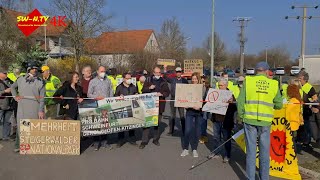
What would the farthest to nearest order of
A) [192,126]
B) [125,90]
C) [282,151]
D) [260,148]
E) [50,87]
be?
1. [50,87]
2. [125,90]
3. [192,126]
4. [282,151]
5. [260,148]

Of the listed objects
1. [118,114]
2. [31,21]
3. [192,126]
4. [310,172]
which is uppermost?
A: [31,21]

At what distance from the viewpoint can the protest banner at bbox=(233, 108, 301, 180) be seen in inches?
268

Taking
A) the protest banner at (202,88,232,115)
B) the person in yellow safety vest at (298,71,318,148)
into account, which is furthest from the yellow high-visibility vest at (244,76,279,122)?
the person in yellow safety vest at (298,71,318,148)

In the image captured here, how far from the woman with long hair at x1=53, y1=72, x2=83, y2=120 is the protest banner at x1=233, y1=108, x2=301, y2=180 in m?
4.46

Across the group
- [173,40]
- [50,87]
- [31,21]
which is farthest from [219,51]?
[50,87]

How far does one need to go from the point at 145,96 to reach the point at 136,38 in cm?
6594

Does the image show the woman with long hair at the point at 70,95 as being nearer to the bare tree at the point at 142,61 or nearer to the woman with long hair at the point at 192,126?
the woman with long hair at the point at 192,126

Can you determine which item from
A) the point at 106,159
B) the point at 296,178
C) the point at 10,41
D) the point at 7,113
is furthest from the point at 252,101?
the point at 10,41

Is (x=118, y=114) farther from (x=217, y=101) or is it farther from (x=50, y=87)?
(x=50, y=87)

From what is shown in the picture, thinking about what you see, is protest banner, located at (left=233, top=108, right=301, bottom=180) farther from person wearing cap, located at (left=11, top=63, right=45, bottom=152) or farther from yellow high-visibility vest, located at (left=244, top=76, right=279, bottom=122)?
person wearing cap, located at (left=11, top=63, right=45, bottom=152)

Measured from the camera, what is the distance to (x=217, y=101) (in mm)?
8195

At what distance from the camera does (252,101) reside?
608 cm

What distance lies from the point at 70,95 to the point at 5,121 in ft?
7.58

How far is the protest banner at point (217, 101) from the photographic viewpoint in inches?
316
